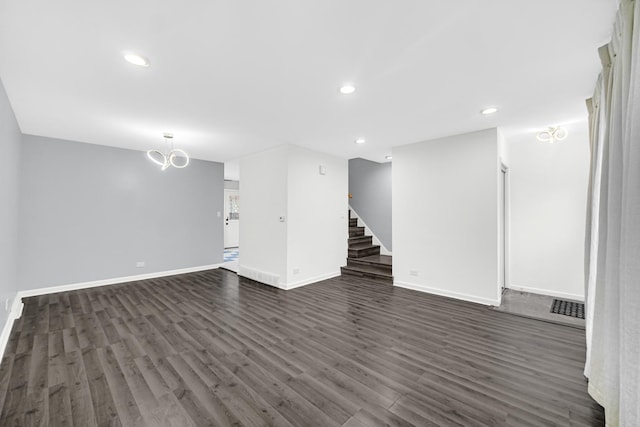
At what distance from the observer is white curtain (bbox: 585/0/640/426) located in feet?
3.63

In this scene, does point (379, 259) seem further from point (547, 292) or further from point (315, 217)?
point (547, 292)

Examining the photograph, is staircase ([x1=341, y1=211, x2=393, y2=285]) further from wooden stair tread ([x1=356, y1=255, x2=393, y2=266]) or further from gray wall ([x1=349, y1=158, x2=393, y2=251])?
gray wall ([x1=349, y1=158, x2=393, y2=251])

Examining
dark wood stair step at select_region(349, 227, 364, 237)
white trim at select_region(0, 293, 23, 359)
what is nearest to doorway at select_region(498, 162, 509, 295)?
dark wood stair step at select_region(349, 227, 364, 237)

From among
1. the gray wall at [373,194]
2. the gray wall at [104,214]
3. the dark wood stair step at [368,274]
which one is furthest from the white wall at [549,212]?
the gray wall at [104,214]

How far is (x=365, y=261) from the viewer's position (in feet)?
18.5

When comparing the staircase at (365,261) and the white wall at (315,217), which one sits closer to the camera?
the white wall at (315,217)

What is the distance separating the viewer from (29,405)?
71.3 inches

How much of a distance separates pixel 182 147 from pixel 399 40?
4.52m

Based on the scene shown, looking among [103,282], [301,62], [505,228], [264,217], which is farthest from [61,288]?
[505,228]

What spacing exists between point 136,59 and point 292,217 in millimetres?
3056

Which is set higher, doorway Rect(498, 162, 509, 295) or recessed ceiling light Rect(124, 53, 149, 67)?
recessed ceiling light Rect(124, 53, 149, 67)

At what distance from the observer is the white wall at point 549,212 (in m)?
3.92

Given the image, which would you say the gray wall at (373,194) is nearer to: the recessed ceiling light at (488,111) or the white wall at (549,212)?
the white wall at (549,212)

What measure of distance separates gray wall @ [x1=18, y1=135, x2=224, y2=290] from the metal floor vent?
6.53m
